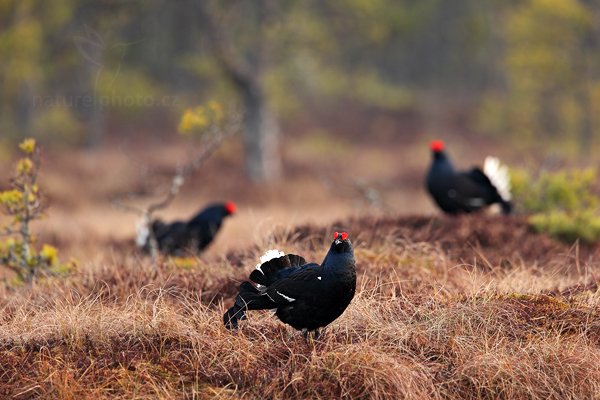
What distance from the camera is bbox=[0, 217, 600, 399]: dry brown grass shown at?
512cm

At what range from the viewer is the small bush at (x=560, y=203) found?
31.4 feet

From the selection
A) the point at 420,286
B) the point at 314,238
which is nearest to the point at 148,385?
the point at 420,286

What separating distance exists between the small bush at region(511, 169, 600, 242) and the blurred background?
1810mm

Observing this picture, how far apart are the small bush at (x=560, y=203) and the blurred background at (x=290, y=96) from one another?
71.3 inches

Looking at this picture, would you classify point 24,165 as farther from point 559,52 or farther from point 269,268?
point 559,52

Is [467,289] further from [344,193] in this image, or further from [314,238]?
[344,193]

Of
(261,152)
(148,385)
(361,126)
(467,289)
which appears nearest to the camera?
(148,385)

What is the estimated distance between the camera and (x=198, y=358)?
5.29m

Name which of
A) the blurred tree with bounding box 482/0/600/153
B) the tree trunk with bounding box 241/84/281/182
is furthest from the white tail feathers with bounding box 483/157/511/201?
the blurred tree with bounding box 482/0/600/153

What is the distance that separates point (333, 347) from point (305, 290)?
0.44m

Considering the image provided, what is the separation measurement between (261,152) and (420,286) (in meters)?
15.6

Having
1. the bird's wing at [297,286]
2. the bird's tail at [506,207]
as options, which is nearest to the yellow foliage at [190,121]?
the bird's wing at [297,286]

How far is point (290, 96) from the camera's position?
31.8 m

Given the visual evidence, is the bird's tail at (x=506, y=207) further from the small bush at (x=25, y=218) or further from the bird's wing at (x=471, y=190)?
the small bush at (x=25, y=218)
